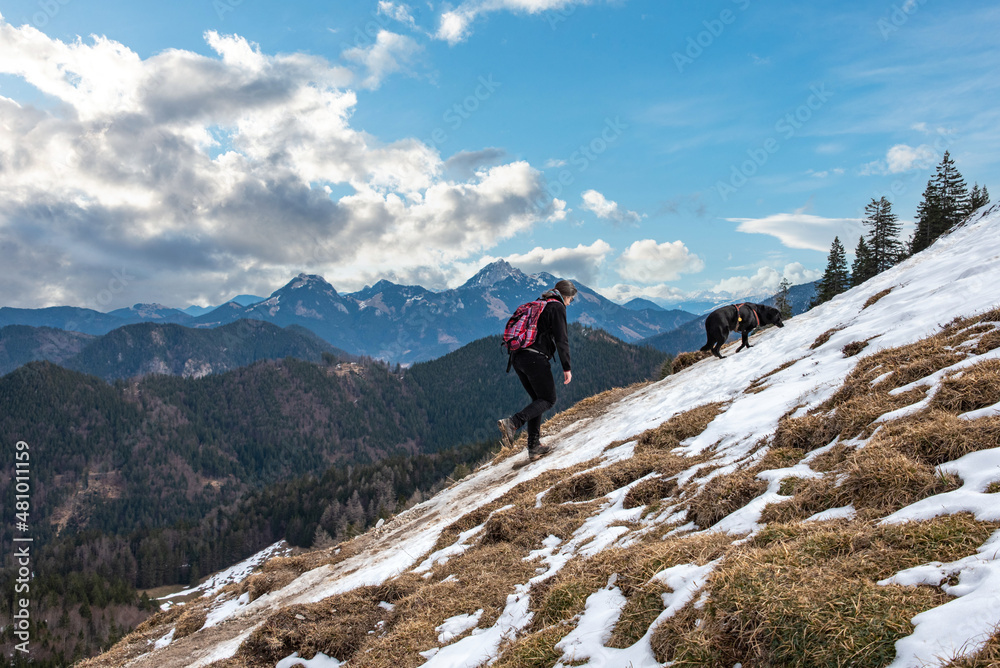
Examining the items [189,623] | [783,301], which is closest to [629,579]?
[189,623]

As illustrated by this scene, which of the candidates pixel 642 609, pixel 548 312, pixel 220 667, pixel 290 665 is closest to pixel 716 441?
pixel 548 312

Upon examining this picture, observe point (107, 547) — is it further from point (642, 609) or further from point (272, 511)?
point (642, 609)

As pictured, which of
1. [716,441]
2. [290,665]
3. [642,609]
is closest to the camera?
[642,609]

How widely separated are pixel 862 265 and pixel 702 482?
81462mm

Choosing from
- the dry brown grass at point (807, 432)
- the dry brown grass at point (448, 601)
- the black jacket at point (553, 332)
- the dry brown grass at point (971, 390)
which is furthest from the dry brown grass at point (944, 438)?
the black jacket at point (553, 332)

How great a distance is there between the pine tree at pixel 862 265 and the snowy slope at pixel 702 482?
60288 millimetres

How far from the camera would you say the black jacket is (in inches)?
420

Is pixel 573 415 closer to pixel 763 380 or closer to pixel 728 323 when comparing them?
pixel 763 380

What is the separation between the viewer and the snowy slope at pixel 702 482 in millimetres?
3164

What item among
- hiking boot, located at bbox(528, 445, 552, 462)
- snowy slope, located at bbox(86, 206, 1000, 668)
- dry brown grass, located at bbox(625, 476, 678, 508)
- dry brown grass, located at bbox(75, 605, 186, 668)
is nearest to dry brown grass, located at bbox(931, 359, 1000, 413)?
snowy slope, located at bbox(86, 206, 1000, 668)

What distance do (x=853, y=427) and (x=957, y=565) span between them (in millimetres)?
3668

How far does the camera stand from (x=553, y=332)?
35.4 feet

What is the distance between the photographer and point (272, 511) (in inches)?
7106

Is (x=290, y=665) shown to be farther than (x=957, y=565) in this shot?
Yes
